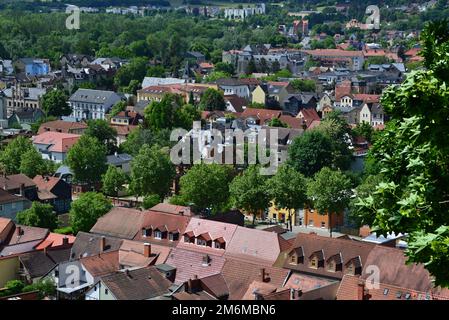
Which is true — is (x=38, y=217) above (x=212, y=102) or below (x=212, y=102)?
below

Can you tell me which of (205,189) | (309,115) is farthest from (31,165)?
(309,115)

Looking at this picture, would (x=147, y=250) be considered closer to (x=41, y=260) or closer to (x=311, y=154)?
(x=41, y=260)

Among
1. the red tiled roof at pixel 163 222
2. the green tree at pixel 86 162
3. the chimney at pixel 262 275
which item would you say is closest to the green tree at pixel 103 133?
the green tree at pixel 86 162

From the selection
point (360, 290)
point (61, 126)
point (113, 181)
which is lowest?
point (113, 181)

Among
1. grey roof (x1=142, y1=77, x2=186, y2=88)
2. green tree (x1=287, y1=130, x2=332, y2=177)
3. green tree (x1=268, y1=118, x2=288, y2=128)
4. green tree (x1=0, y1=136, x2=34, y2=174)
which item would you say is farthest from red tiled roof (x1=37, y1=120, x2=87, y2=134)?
grey roof (x1=142, y1=77, x2=186, y2=88)

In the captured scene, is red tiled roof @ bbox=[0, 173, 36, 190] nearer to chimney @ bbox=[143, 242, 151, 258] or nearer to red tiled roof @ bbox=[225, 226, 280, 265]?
chimney @ bbox=[143, 242, 151, 258]

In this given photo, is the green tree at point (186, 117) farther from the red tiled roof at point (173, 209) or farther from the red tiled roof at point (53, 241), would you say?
the red tiled roof at point (53, 241)

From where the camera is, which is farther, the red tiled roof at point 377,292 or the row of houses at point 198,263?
the row of houses at point 198,263
